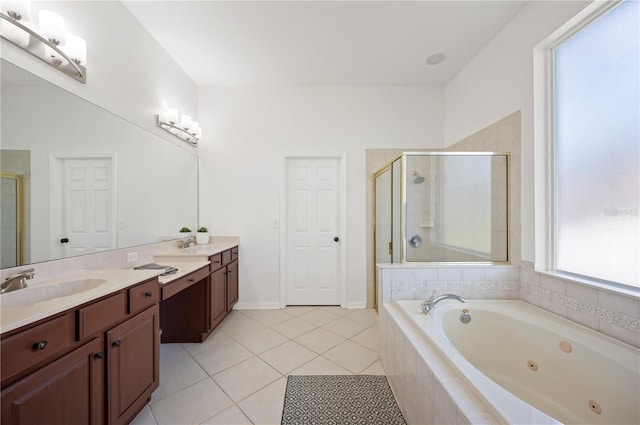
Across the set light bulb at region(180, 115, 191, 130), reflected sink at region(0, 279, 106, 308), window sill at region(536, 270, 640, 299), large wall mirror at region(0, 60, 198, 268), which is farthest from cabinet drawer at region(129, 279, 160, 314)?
window sill at region(536, 270, 640, 299)

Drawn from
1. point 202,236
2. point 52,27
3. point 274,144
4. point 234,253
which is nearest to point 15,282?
point 52,27

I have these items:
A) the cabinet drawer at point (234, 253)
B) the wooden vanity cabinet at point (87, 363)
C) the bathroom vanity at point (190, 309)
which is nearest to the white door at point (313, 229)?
the cabinet drawer at point (234, 253)

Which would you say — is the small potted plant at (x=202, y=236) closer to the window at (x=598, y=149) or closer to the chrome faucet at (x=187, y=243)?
the chrome faucet at (x=187, y=243)

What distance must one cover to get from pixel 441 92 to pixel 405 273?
241cm

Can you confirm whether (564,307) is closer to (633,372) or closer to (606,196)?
(633,372)

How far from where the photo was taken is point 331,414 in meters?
1.35

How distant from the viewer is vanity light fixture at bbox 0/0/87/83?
42.6 inches

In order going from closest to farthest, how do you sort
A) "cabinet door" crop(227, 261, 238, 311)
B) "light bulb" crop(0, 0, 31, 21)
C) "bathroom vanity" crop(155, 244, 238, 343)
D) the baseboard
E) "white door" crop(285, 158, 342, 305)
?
"light bulb" crop(0, 0, 31, 21)
"bathroom vanity" crop(155, 244, 238, 343)
"cabinet door" crop(227, 261, 238, 311)
the baseboard
"white door" crop(285, 158, 342, 305)

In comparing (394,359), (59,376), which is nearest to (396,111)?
(394,359)

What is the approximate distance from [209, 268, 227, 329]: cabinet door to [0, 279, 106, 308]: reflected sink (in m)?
0.97

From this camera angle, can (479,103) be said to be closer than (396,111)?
Yes

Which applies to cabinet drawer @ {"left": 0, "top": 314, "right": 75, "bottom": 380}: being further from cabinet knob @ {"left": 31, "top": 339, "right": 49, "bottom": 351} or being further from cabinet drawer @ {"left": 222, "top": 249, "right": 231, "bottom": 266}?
cabinet drawer @ {"left": 222, "top": 249, "right": 231, "bottom": 266}

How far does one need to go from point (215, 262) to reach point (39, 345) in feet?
4.64

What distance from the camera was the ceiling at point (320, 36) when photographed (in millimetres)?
1758
